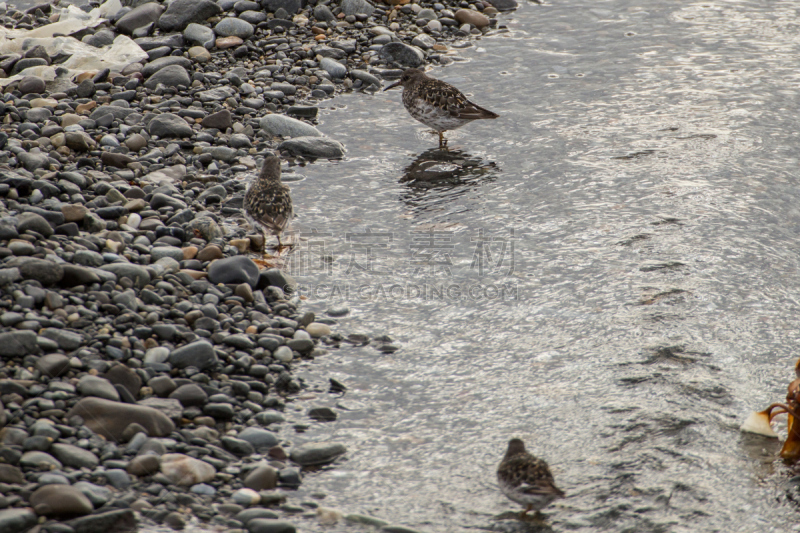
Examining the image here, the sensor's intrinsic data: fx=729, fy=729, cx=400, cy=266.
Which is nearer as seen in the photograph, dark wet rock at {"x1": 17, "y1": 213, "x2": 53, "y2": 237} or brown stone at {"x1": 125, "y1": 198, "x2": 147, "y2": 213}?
dark wet rock at {"x1": 17, "y1": 213, "x2": 53, "y2": 237}

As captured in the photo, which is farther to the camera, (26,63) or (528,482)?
(26,63)

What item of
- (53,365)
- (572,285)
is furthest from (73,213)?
(572,285)

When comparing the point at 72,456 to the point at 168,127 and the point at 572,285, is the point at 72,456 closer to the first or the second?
the point at 572,285

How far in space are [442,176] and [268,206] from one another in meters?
2.88

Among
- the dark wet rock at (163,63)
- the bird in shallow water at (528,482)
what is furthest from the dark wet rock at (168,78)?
the bird in shallow water at (528,482)

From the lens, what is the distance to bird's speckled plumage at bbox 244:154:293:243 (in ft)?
23.6

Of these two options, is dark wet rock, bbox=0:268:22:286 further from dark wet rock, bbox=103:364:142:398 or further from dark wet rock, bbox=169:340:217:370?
dark wet rock, bbox=169:340:217:370

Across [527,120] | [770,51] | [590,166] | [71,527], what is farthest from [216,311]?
[770,51]

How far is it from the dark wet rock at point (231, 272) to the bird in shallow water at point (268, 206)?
0.51 m

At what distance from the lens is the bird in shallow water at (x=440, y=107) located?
9.58 m

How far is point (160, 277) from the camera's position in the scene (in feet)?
21.7

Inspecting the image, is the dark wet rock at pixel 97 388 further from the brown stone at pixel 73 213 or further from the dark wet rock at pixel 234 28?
the dark wet rock at pixel 234 28

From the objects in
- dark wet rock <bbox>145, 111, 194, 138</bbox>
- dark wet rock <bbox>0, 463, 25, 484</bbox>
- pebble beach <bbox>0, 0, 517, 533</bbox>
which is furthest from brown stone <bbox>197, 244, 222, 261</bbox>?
dark wet rock <bbox>0, 463, 25, 484</bbox>

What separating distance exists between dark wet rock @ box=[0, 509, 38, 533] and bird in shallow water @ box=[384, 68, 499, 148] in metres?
6.95
